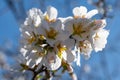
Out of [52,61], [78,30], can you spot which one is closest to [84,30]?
[78,30]

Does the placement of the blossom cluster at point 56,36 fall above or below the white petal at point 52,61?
above

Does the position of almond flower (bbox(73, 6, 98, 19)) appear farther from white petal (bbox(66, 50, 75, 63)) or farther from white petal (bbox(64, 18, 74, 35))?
white petal (bbox(66, 50, 75, 63))

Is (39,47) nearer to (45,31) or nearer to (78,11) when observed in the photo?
(45,31)

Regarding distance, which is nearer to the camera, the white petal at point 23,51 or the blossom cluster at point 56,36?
the blossom cluster at point 56,36

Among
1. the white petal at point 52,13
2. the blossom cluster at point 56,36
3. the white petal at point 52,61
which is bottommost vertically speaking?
the white petal at point 52,61

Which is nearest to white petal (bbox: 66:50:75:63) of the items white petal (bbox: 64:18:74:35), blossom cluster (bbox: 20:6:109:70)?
blossom cluster (bbox: 20:6:109:70)

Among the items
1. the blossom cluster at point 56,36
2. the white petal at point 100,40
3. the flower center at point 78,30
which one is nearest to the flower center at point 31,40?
the blossom cluster at point 56,36

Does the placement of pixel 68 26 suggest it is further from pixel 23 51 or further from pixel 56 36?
pixel 23 51

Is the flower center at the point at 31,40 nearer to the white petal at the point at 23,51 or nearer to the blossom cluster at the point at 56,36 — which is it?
the blossom cluster at the point at 56,36

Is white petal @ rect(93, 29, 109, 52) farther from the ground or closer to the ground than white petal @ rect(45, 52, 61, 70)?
farther from the ground
